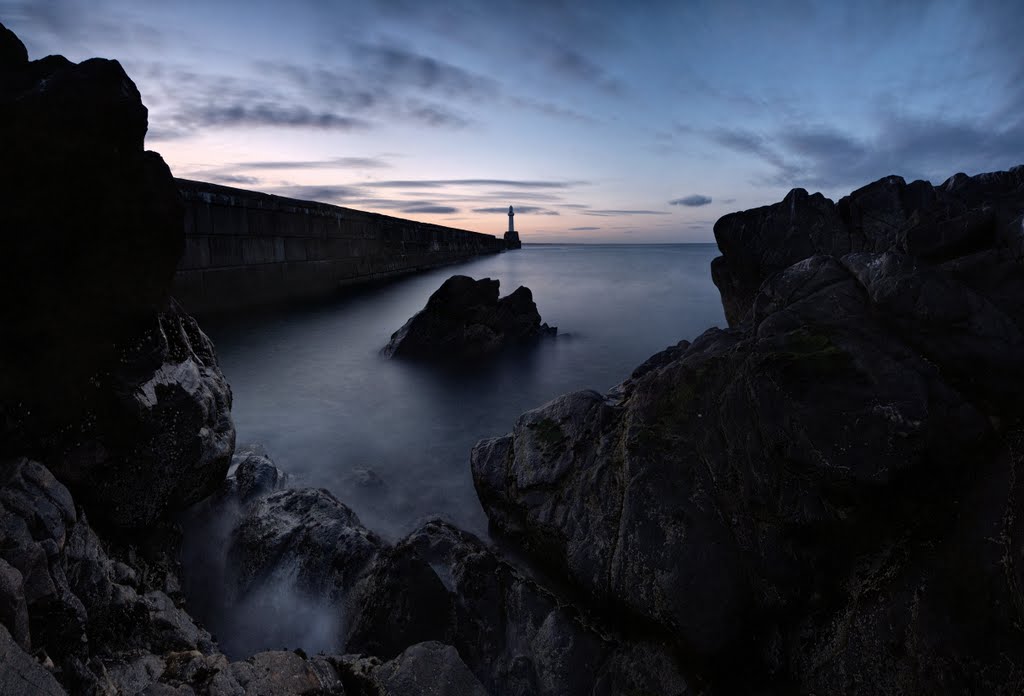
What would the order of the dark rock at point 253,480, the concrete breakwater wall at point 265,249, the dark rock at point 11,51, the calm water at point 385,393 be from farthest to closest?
the concrete breakwater wall at point 265,249, the calm water at point 385,393, the dark rock at point 253,480, the dark rock at point 11,51

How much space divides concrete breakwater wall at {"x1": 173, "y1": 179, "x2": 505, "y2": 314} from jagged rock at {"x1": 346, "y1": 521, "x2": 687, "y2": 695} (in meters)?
6.81

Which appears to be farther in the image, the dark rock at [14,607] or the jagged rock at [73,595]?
the jagged rock at [73,595]

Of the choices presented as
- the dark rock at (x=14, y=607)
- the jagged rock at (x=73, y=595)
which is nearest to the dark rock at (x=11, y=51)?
the jagged rock at (x=73, y=595)

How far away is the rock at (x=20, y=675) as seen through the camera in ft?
4.39

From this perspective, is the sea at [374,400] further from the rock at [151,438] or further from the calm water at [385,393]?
the rock at [151,438]

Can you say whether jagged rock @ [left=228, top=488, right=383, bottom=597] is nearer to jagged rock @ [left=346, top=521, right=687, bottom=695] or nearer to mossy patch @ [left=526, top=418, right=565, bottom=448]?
jagged rock @ [left=346, top=521, right=687, bottom=695]

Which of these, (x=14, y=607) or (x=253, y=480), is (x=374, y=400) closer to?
(x=253, y=480)

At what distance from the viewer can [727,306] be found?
926cm

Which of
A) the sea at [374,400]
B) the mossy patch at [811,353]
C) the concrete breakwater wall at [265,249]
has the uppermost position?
the concrete breakwater wall at [265,249]

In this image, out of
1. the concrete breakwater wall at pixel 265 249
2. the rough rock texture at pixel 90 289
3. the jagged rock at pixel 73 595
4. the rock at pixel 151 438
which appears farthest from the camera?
the concrete breakwater wall at pixel 265 249

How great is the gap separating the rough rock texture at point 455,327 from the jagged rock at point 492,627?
7291 millimetres

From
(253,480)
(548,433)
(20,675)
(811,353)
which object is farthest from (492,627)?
(253,480)

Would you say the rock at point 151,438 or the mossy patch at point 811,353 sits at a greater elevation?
the mossy patch at point 811,353

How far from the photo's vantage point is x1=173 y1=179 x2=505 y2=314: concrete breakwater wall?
10.8 m
